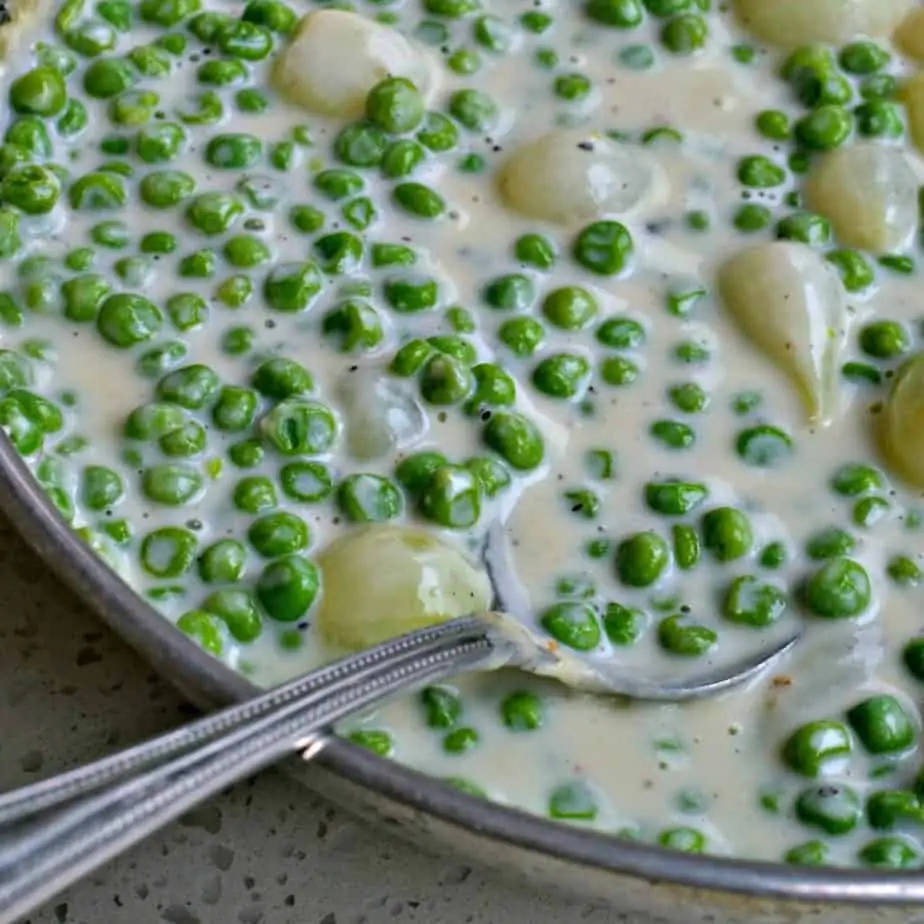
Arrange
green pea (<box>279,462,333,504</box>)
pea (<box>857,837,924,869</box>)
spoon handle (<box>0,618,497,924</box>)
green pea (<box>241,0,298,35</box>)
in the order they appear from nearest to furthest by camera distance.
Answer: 1. spoon handle (<box>0,618,497,924</box>)
2. pea (<box>857,837,924,869</box>)
3. green pea (<box>279,462,333,504</box>)
4. green pea (<box>241,0,298,35</box>)

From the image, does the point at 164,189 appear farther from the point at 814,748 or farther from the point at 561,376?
the point at 814,748

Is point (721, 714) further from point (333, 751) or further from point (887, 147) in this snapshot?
point (887, 147)

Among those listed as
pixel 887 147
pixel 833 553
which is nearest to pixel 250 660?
pixel 833 553

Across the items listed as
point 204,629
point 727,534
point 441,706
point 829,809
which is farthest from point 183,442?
point 829,809

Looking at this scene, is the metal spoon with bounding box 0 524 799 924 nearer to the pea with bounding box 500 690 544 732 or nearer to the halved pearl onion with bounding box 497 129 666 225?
the pea with bounding box 500 690 544 732

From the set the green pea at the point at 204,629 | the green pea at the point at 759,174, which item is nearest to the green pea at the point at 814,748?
the green pea at the point at 204,629

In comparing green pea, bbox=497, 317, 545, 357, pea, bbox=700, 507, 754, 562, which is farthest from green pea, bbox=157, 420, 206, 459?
pea, bbox=700, 507, 754, 562
